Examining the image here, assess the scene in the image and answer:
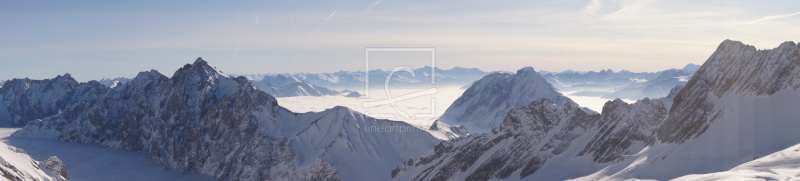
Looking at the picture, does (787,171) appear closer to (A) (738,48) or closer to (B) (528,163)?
(A) (738,48)

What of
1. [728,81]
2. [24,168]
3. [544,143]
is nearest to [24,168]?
[24,168]

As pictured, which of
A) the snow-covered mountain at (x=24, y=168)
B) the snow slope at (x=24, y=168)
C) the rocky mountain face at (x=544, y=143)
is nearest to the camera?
the snow slope at (x=24, y=168)

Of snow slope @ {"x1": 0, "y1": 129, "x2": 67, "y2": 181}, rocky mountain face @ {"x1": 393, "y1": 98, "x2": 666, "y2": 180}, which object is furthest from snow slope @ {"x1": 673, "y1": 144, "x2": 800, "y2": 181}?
snow slope @ {"x1": 0, "y1": 129, "x2": 67, "y2": 181}

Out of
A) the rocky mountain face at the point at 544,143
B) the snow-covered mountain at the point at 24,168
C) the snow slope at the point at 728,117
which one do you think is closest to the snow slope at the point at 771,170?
the snow slope at the point at 728,117

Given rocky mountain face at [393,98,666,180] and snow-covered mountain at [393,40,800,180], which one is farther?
rocky mountain face at [393,98,666,180]

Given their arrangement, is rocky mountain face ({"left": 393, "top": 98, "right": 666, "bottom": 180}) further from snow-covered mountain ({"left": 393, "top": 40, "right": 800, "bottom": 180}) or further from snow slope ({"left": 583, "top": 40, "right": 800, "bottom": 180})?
snow slope ({"left": 583, "top": 40, "right": 800, "bottom": 180})

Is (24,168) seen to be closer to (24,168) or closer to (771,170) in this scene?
(24,168)

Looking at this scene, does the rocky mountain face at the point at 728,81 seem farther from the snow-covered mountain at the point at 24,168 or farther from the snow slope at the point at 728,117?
the snow-covered mountain at the point at 24,168
